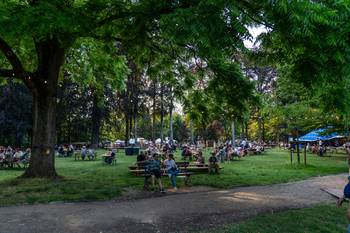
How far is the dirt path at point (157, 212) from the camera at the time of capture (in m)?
7.89

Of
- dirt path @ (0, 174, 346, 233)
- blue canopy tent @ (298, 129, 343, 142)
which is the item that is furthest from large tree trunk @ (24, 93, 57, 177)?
blue canopy tent @ (298, 129, 343, 142)

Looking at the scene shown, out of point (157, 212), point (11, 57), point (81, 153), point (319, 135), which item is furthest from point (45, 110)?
point (319, 135)

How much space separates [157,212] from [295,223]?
3.41 meters

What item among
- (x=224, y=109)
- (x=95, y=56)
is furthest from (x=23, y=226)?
(x=95, y=56)

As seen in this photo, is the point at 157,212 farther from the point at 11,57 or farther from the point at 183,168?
the point at 11,57

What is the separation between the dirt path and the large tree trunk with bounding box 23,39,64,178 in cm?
452

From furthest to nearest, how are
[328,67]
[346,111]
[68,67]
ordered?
[68,67]
[346,111]
[328,67]

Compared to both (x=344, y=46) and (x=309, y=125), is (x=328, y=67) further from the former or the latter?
(x=309, y=125)

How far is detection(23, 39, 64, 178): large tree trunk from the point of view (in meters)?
14.5

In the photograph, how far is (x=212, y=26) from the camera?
20.4 feet

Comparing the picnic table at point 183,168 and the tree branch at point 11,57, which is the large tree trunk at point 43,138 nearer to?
the tree branch at point 11,57

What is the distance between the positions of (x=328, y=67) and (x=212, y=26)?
7.97ft

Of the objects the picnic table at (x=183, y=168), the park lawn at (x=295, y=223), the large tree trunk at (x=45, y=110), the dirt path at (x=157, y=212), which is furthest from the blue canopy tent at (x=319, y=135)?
the large tree trunk at (x=45, y=110)

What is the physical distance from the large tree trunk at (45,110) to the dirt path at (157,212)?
4.52 m
